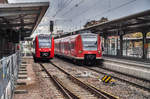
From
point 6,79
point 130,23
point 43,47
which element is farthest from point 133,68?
point 43,47

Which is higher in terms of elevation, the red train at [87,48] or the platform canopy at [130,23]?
the platform canopy at [130,23]

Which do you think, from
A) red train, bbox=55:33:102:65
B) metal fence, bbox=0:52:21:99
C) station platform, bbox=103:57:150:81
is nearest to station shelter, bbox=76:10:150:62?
red train, bbox=55:33:102:65

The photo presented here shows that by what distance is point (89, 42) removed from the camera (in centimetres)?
1948

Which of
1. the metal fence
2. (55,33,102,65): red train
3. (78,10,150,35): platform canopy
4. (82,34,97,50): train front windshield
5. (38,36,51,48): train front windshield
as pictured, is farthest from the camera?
(38,36,51,48): train front windshield

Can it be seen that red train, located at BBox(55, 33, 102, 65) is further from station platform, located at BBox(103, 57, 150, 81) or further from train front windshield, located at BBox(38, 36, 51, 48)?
train front windshield, located at BBox(38, 36, 51, 48)

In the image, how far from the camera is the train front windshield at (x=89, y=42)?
19405 millimetres

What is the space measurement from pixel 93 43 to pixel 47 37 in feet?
20.7

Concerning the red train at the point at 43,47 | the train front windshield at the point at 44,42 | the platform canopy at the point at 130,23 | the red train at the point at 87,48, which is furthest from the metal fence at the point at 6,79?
the train front windshield at the point at 44,42

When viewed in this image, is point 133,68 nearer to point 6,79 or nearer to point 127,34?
point 6,79

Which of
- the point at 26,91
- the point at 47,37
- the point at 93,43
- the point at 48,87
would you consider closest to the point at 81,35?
the point at 93,43

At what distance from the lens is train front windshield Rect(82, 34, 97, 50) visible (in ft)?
63.7

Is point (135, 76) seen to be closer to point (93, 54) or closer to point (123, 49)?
point (93, 54)

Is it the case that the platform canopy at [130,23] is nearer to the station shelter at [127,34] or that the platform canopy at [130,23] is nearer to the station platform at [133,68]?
the station shelter at [127,34]

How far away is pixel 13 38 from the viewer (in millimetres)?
30375
